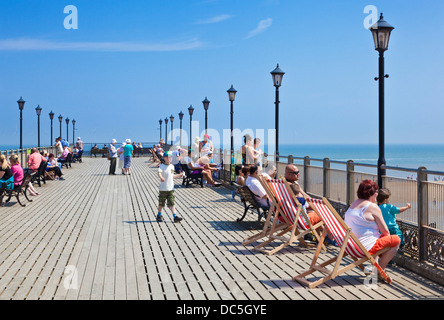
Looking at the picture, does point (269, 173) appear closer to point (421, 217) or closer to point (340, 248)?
point (421, 217)

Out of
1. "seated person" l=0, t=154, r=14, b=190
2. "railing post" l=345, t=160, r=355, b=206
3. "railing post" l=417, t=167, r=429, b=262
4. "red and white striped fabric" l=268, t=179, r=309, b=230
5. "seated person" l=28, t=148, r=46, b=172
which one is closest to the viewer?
"railing post" l=417, t=167, r=429, b=262

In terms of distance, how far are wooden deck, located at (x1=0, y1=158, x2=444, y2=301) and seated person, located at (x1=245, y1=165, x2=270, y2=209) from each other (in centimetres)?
66

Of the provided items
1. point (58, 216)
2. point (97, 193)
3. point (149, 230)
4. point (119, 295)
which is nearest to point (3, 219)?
point (58, 216)

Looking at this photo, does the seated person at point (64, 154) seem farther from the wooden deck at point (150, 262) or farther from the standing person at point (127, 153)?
the wooden deck at point (150, 262)

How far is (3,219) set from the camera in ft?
36.0

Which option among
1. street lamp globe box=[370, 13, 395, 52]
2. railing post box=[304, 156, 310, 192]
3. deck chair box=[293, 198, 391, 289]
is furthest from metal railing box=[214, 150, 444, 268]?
railing post box=[304, 156, 310, 192]

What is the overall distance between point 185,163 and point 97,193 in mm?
3408

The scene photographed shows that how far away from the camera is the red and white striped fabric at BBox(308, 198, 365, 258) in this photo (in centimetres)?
574

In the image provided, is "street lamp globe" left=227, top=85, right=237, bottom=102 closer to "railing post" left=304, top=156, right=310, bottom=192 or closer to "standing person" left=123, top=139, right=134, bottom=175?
"standing person" left=123, top=139, right=134, bottom=175

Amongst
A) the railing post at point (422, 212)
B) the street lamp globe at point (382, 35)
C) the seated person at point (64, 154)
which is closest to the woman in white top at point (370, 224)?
the railing post at point (422, 212)

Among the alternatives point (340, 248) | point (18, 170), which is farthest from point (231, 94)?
point (340, 248)

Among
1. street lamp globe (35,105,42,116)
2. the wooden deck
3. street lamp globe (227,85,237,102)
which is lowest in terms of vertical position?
the wooden deck
